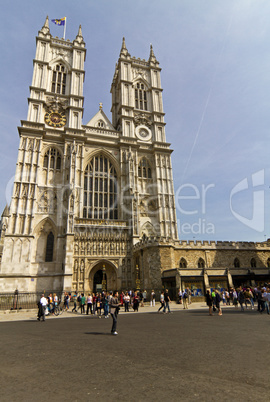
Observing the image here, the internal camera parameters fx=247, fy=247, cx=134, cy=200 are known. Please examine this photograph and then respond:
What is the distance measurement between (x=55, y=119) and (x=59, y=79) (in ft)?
25.5

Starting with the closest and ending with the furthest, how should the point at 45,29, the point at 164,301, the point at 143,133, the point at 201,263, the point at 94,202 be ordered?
the point at 164,301 < the point at 201,263 < the point at 94,202 < the point at 45,29 < the point at 143,133

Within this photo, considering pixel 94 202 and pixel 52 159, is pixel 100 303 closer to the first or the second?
pixel 94 202

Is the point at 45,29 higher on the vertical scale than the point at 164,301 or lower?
higher

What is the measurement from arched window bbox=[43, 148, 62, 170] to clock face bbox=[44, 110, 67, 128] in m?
3.71

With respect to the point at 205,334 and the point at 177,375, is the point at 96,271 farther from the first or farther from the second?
the point at 177,375

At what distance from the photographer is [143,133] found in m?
38.4

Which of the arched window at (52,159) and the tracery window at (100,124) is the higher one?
the tracery window at (100,124)

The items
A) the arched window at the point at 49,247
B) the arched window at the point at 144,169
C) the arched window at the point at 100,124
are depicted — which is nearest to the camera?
the arched window at the point at 49,247

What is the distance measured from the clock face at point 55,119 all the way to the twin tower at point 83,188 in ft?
0.44

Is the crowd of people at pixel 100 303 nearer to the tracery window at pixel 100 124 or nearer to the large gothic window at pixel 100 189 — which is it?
the large gothic window at pixel 100 189

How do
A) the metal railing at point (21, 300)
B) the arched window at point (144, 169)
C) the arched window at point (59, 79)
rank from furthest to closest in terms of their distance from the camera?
the arched window at point (59, 79) < the arched window at point (144, 169) < the metal railing at point (21, 300)

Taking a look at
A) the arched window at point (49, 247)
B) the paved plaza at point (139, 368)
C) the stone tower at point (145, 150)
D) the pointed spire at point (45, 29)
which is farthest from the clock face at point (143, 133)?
the paved plaza at point (139, 368)

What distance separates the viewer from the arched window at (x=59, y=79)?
36.5m

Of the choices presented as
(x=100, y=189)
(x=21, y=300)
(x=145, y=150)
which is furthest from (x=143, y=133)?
(x=21, y=300)
